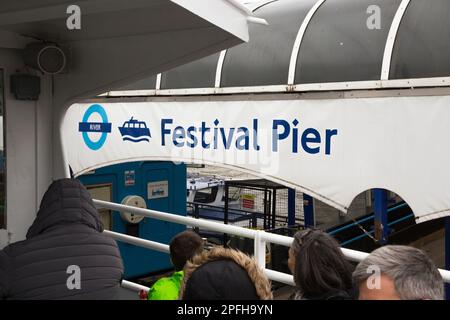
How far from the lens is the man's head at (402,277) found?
5.38ft

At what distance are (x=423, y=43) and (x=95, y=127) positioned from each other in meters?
4.47

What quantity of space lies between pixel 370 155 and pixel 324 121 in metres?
0.55

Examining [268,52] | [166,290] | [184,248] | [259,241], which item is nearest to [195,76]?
[268,52]

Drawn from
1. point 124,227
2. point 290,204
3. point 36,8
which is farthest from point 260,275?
point 290,204

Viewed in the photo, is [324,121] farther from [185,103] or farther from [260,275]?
[260,275]

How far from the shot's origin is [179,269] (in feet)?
9.28

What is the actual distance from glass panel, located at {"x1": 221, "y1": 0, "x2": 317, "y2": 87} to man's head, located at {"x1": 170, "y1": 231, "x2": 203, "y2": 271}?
9.15 feet

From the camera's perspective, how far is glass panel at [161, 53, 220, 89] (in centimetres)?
A: 592

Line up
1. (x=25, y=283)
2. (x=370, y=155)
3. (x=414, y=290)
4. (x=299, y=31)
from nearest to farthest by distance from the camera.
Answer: (x=414, y=290) < (x=25, y=283) < (x=370, y=155) < (x=299, y=31)

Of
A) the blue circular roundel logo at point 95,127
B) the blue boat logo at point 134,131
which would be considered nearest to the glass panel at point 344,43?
the blue boat logo at point 134,131

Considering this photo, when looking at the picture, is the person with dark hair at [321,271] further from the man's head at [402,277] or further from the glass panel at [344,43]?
the glass panel at [344,43]

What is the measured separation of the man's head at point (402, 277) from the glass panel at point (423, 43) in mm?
2843

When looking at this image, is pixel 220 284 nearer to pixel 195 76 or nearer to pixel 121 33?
pixel 121 33

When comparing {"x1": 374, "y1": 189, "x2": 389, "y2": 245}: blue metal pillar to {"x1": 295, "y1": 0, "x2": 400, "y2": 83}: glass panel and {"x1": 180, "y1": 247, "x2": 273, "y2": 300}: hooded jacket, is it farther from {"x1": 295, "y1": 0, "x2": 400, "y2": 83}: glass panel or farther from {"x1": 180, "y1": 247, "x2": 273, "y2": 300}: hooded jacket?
{"x1": 180, "y1": 247, "x2": 273, "y2": 300}: hooded jacket
